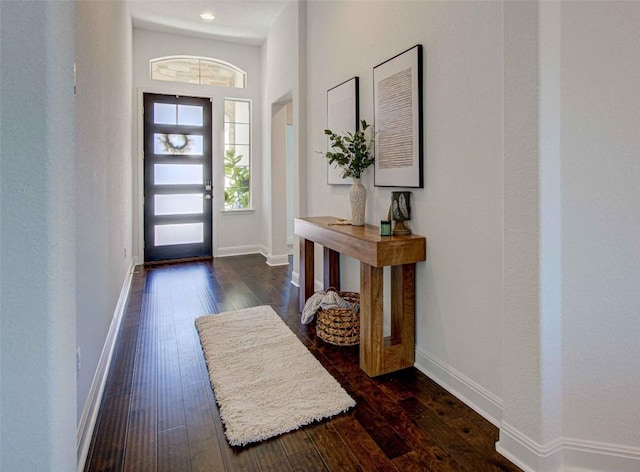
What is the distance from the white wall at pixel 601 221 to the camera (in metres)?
1.40

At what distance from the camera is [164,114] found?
537cm

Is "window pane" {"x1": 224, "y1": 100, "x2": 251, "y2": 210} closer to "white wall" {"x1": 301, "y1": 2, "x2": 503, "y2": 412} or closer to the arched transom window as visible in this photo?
the arched transom window

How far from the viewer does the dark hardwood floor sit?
1568 mm

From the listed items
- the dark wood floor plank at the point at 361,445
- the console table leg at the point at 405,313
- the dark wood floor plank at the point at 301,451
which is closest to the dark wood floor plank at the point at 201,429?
the dark wood floor plank at the point at 301,451

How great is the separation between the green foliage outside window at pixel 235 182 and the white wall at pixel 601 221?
4981mm

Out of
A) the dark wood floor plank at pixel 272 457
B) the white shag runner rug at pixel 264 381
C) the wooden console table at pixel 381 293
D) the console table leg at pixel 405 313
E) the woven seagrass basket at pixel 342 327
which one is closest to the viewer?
the dark wood floor plank at pixel 272 457

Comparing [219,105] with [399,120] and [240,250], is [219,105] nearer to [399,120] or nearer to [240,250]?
[240,250]

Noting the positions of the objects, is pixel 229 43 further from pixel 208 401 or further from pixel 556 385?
pixel 556 385

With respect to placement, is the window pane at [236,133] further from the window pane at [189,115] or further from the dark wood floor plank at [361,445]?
the dark wood floor plank at [361,445]

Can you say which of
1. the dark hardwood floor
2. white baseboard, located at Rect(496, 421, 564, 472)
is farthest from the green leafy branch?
white baseboard, located at Rect(496, 421, 564, 472)

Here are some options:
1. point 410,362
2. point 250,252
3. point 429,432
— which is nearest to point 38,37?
point 429,432

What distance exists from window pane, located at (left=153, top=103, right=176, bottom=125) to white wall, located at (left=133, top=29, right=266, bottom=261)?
7.1 inches

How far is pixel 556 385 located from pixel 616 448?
306mm

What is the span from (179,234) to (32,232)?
4.80m
